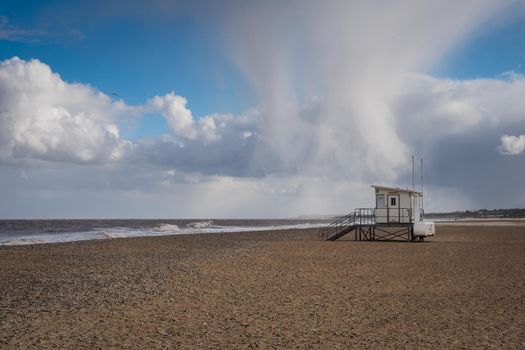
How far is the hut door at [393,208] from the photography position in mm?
37969

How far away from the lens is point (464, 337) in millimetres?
9492

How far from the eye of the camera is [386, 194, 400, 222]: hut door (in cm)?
3797

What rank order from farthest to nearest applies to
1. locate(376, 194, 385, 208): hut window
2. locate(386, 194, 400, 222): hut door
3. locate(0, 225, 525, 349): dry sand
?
1. locate(376, 194, 385, 208): hut window
2. locate(386, 194, 400, 222): hut door
3. locate(0, 225, 525, 349): dry sand

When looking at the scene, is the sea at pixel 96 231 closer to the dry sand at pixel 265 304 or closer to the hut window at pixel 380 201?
the hut window at pixel 380 201

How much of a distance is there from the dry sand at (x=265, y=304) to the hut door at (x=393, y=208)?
609 inches

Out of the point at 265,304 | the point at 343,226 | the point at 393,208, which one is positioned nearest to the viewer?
the point at 265,304

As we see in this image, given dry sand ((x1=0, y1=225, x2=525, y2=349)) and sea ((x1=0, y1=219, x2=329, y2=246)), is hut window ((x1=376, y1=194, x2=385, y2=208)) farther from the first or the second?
sea ((x1=0, y1=219, x2=329, y2=246))

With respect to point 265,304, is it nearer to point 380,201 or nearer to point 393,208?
point 393,208

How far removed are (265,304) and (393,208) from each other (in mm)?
27053

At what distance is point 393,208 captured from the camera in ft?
124

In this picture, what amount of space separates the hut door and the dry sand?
1547cm

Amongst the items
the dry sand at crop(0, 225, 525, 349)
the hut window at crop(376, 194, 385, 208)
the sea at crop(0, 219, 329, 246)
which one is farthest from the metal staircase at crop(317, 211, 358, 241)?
the sea at crop(0, 219, 329, 246)

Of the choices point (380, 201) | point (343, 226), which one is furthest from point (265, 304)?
point (343, 226)

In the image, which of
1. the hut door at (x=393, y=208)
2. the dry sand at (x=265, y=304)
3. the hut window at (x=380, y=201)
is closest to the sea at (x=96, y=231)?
the hut window at (x=380, y=201)
